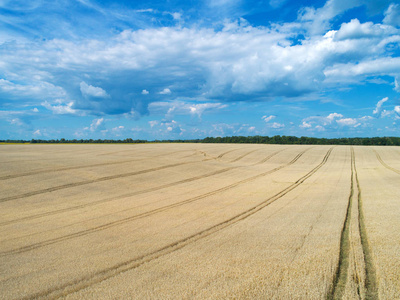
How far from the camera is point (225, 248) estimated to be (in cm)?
734

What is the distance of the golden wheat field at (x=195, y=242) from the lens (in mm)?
5383

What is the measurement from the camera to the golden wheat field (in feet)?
17.7

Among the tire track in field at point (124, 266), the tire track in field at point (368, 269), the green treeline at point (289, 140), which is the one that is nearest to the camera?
the tire track in field at point (368, 269)

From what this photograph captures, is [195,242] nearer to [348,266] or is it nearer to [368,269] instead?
[348,266]

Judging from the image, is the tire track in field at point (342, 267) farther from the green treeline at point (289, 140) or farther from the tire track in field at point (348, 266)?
the green treeline at point (289, 140)

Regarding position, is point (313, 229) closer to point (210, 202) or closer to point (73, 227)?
point (210, 202)

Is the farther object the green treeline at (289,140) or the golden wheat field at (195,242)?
the green treeline at (289,140)

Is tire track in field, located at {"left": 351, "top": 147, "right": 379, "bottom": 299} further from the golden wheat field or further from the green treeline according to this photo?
the green treeline

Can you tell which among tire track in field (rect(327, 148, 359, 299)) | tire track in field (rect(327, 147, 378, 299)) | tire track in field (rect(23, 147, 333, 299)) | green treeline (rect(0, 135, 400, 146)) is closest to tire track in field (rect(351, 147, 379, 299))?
tire track in field (rect(327, 147, 378, 299))

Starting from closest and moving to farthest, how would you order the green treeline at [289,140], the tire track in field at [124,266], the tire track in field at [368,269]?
the tire track in field at [368,269] → the tire track in field at [124,266] → the green treeline at [289,140]

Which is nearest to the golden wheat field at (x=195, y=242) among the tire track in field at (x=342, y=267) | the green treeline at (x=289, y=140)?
the tire track in field at (x=342, y=267)

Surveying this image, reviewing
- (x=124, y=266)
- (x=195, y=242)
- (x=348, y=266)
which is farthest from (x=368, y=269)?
(x=124, y=266)

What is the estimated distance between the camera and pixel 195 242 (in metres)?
7.89

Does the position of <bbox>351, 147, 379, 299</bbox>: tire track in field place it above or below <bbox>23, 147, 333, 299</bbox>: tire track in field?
above
